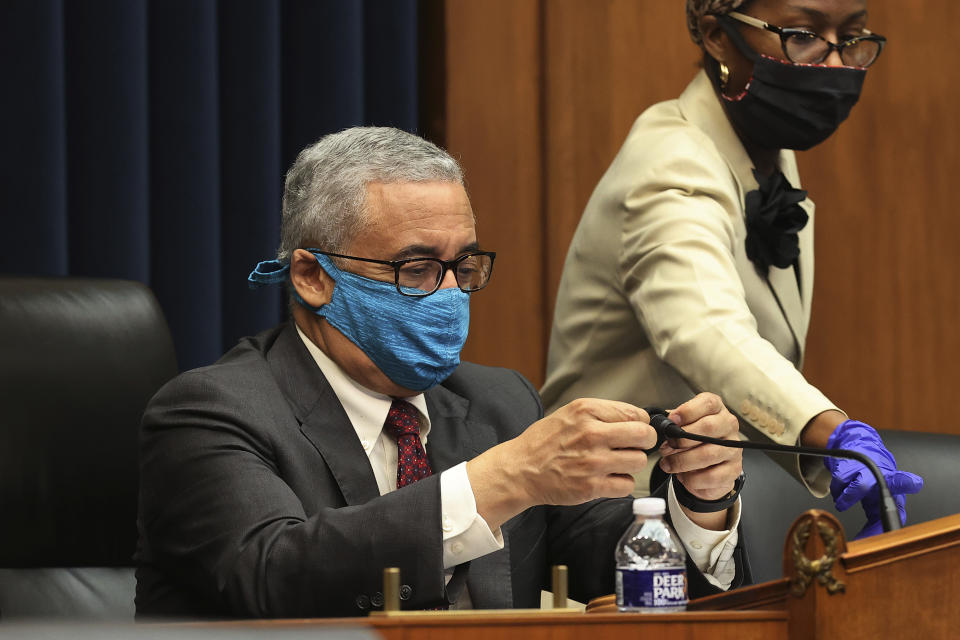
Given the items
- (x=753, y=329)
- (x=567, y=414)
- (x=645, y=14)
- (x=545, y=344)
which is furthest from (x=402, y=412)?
(x=645, y=14)

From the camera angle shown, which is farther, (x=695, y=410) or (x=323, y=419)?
(x=323, y=419)

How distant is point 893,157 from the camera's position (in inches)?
116

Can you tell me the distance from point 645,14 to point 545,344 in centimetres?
76

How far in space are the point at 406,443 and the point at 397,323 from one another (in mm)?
149

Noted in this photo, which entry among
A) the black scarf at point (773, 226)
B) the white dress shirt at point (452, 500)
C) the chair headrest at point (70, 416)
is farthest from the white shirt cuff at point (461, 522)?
the black scarf at point (773, 226)

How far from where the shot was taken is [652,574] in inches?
38.3

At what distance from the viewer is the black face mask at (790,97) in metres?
2.04

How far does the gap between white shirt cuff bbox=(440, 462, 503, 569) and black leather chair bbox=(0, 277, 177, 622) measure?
1.93 feet

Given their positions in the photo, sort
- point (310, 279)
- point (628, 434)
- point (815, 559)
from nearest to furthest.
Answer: point (815, 559), point (628, 434), point (310, 279)

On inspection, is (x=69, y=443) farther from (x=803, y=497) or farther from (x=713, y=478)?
(x=803, y=497)

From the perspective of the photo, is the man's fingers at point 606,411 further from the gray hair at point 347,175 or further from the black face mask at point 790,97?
the black face mask at point 790,97

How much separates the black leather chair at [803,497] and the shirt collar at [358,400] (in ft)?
1.63

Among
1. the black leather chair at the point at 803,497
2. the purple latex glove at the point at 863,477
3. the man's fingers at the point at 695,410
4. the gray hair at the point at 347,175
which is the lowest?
the black leather chair at the point at 803,497

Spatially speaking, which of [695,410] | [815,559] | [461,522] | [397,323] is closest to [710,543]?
[695,410]
